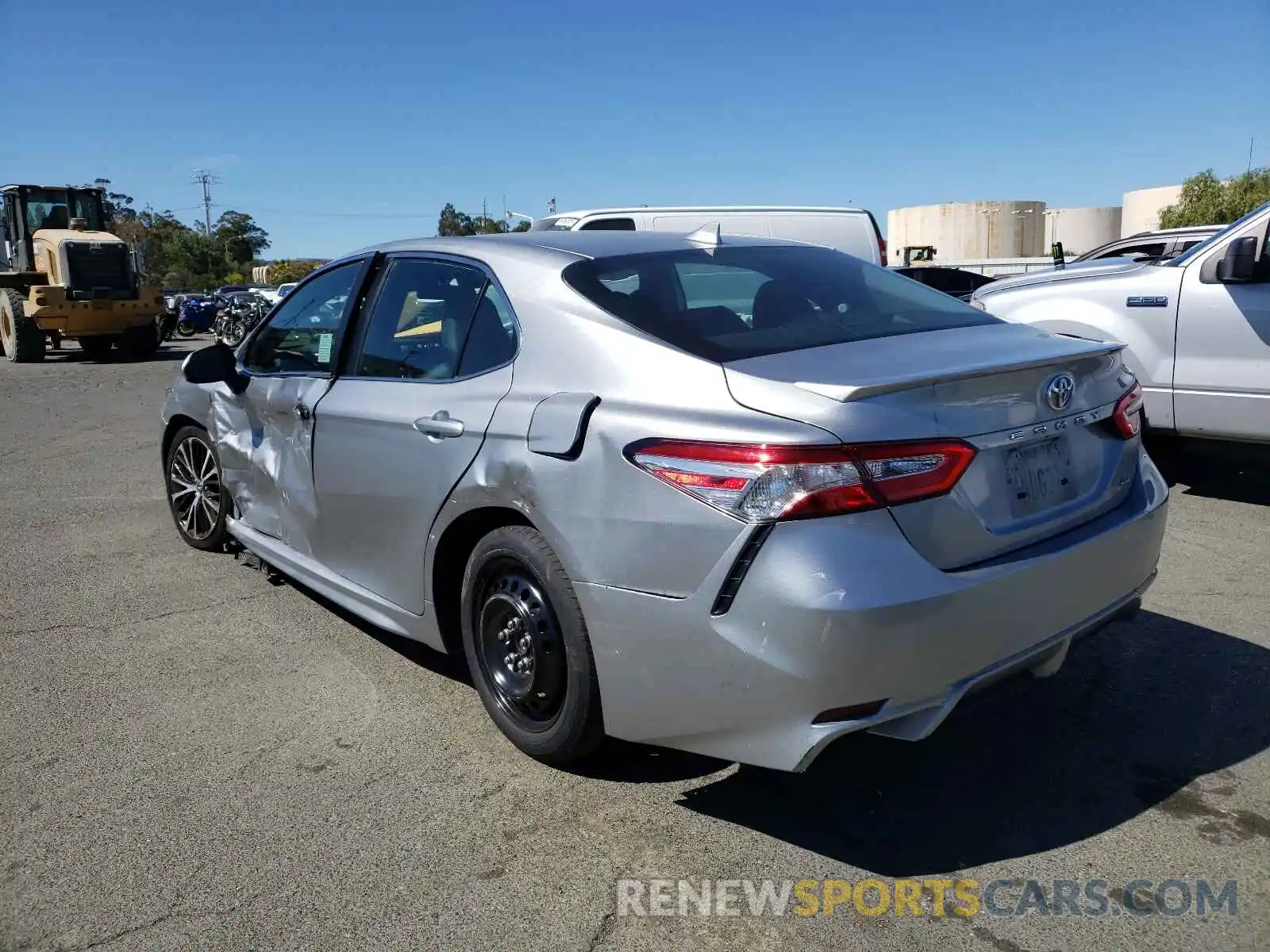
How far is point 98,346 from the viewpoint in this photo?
22.5 metres

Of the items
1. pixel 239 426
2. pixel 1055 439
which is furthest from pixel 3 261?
pixel 1055 439

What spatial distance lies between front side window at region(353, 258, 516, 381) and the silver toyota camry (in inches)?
0.5

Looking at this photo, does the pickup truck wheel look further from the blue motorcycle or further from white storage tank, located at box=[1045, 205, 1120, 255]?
white storage tank, located at box=[1045, 205, 1120, 255]

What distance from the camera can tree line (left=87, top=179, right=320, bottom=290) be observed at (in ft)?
272

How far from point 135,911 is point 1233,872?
9.09 ft

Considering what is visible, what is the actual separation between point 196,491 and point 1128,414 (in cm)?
451

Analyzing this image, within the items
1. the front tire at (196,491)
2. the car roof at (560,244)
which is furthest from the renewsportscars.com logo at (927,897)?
the front tire at (196,491)

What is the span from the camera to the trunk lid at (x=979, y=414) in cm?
258

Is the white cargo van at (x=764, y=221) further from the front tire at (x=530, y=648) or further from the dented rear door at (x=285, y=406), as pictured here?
the front tire at (x=530, y=648)

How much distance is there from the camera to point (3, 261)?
866 inches

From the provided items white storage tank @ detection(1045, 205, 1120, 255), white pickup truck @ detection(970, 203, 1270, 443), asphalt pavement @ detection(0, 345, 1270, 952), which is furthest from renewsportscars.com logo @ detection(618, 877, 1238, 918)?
white storage tank @ detection(1045, 205, 1120, 255)

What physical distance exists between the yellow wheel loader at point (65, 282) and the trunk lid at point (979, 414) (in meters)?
21.0

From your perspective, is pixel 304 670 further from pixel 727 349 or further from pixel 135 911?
pixel 727 349

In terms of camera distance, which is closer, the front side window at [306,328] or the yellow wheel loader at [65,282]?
the front side window at [306,328]
